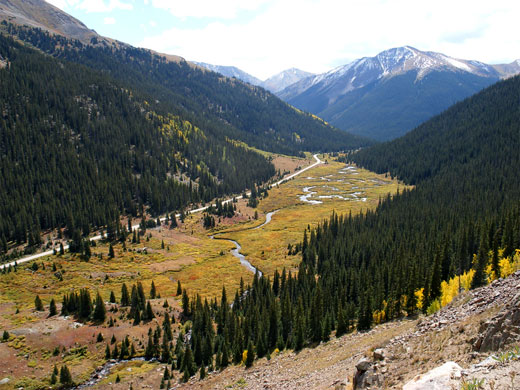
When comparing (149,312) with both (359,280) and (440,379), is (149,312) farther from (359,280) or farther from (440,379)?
(440,379)

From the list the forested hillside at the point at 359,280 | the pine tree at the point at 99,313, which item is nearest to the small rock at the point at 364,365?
the forested hillside at the point at 359,280

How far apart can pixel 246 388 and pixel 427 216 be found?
105865mm

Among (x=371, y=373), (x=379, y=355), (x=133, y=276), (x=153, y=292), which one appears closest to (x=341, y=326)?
(x=379, y=355)

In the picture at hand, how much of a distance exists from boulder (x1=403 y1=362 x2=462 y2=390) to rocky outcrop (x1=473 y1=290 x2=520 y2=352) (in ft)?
15.5

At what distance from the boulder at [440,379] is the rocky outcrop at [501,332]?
186 inches

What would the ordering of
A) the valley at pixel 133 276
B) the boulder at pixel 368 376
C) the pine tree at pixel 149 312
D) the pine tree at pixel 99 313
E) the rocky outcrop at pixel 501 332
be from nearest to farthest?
A: the rocky outcrop at pixel 501 332 → the boulder at pixel 368 376 → the valley at pixel 133 276 → the pine tree at pixel 99 313 → the pine tree at pixel 149 312

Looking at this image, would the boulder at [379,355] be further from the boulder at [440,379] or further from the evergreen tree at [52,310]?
the evergreen tree at [52,310]

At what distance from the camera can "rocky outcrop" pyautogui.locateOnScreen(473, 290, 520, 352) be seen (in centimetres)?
2000

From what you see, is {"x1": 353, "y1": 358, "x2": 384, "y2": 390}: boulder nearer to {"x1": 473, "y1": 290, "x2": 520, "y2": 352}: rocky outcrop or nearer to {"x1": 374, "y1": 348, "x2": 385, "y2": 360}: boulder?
{"x1": 374, "y1": 348, "x2": 385, "y2": 360}: boulder

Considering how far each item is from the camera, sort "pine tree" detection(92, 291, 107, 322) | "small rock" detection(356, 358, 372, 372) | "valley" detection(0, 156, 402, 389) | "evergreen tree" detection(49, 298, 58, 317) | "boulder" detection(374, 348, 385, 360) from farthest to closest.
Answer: "pine tree" detection(92, 291, 107, 322) → "evergreen tree" detection(49, 298, 58, 317) → "valley" detection(0, 156, 402, 389) → "boulder" detection(374, 348, 385, 360) → "small rock" detection(356, 358, 372, 372)

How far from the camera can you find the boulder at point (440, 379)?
17.0 metres

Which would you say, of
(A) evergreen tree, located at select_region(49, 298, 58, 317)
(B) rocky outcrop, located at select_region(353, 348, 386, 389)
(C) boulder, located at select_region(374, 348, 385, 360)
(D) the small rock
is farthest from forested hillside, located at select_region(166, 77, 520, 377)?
(D) the small rock

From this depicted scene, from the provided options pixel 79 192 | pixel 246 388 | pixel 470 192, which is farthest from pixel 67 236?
pixel 470 192

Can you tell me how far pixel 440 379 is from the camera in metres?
17.5
